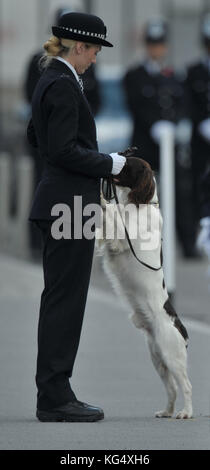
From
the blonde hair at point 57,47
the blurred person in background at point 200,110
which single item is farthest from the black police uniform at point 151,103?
the blonde hair at point 57,47

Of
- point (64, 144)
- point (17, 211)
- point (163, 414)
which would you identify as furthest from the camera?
point (17, 211)

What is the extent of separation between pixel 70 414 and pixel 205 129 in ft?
30.7

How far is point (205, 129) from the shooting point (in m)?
16.8

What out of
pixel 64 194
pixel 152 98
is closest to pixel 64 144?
pixel 64 194

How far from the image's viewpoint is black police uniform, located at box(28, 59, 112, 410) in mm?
7562

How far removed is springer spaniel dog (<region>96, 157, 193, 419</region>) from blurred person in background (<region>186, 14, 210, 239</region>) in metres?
8.45

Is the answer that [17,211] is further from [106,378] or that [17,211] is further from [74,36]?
[74,36]

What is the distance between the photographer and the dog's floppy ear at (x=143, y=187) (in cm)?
775

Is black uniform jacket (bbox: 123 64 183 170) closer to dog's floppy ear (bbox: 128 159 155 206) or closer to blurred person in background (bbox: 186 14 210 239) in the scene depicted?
blurred person in background (bbox: 186 14 210 239)

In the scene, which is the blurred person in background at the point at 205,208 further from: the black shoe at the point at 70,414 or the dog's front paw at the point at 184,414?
the black shoe at the point at 70,414

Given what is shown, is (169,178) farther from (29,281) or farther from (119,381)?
(119,381)

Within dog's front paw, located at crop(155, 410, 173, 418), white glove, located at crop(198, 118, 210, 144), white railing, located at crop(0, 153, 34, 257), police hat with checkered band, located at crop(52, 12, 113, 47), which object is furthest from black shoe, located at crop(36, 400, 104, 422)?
white railing, located at crop(0, 153, 34, 257)

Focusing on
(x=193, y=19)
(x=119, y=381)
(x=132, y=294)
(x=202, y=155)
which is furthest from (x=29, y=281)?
(x=193, y=19)

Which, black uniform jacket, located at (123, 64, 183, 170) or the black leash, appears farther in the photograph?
black uniform jacket, located at (123, 64, 183, 170)
